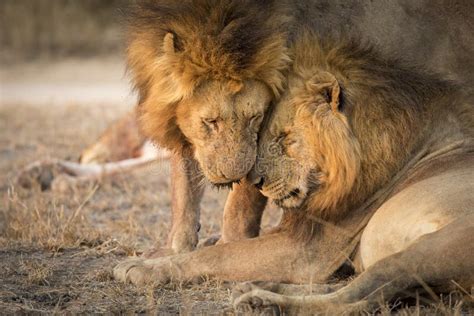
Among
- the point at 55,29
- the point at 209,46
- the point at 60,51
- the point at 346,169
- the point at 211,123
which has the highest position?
the point at 209,46

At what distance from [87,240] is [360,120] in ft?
5.76

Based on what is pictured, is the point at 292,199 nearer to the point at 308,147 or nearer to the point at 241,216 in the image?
the point at 308,147

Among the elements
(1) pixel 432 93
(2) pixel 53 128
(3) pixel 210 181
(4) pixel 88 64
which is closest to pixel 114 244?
(3) pixel 210 181

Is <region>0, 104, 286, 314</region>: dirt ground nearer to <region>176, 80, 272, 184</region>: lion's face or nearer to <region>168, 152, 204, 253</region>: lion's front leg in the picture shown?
<region>168, 152, 204, 253</region>: lion's front leg

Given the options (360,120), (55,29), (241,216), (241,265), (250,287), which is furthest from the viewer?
(55,29)

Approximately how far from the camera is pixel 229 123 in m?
4.14

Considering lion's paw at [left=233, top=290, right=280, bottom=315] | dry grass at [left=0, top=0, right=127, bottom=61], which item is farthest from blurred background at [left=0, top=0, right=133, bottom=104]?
lion's paw at [left=233, top=290, right=280, bottom=315]

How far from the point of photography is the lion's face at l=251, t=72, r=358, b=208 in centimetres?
416

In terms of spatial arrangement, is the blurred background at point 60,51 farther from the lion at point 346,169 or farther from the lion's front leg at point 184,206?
the lion at point 346,169

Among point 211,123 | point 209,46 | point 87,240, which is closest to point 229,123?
point 211,123

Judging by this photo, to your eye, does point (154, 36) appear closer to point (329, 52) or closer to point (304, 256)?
point (329, 52)

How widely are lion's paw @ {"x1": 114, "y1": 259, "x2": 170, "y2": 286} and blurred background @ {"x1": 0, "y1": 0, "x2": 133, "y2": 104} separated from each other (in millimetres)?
8474

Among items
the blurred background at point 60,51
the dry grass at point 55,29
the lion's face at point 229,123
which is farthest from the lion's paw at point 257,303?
the dry grass at point 55,29

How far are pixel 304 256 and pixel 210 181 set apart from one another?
53cm
